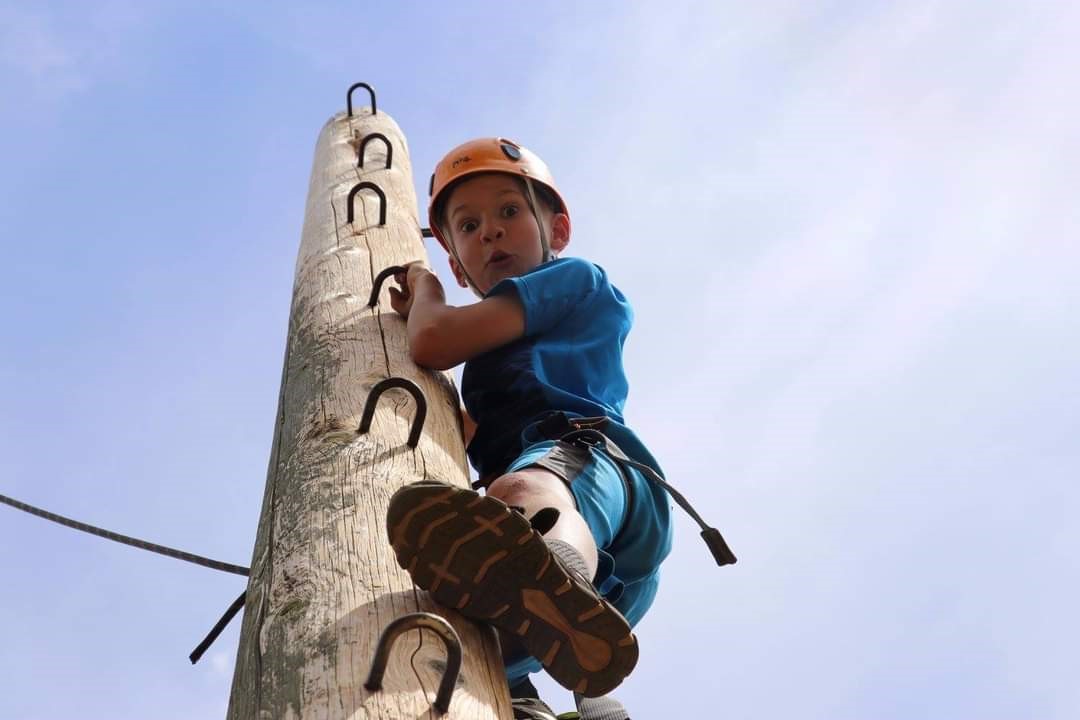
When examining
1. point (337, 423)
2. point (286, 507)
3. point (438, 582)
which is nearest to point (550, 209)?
point (337, 423)

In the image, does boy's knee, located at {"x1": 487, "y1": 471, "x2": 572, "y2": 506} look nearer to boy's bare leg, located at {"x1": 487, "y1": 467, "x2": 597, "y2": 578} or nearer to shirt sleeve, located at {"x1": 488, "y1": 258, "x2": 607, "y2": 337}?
boy's bare leg, located at {"x1": 487, "y1": 467, "x2": 597, "y2": 578}

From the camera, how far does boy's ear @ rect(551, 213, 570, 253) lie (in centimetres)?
411

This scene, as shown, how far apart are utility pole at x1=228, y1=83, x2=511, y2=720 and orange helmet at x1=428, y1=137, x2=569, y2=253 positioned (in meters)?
0.20

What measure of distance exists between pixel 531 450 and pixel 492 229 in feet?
3.45

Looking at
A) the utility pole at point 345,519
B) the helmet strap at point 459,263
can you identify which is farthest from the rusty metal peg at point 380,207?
the helmet strap at point 459,263

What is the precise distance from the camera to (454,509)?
208cm

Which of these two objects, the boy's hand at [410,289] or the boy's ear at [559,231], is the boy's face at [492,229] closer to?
the boy's ear at [559,231]

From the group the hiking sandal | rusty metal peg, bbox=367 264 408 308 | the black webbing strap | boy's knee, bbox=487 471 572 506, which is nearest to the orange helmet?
rusty metal peg, bbox=367 264 408 308

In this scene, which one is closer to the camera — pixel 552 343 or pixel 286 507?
pixel 286 507

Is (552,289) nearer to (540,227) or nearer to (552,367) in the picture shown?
(552,367)

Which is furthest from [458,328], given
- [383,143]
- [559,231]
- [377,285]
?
[383,143]

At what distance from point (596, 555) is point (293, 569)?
64 centimetres

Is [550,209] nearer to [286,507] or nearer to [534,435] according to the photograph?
[534,435]

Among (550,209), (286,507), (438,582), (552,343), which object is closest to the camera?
(438,582)
